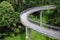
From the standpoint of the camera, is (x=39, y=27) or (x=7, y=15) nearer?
(x=39, y=27)

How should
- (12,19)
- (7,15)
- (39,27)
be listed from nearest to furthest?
1. (39,27)
2. (7,15)
3. (12,19)

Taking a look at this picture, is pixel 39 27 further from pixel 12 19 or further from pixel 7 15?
pixel 7 15

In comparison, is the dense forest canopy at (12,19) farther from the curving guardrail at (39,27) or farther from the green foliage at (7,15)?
the curving guardrail at (39,27)

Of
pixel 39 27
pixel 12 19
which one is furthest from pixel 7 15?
pixel 39 27

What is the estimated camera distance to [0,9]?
36531 mm

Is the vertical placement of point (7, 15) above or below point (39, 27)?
above

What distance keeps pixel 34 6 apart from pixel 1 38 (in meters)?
13.5

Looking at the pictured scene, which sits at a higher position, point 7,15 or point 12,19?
point 7,15

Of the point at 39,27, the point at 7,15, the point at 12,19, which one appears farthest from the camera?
the point at 12,19

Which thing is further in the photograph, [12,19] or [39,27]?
[12,19]

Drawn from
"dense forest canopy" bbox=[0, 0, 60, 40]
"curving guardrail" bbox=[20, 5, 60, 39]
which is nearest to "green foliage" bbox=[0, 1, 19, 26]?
"dense forest canopy" bbox=[0, 0, 60, 40]

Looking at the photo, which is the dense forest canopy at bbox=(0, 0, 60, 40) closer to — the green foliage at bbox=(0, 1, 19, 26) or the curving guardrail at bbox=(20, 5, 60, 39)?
the green foliage at bbox=(0, 1, 19, 26)

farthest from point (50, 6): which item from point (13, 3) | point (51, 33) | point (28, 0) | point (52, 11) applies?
point (51, 33)

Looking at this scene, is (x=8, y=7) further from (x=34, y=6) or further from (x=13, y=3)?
(x=34, y=6)
